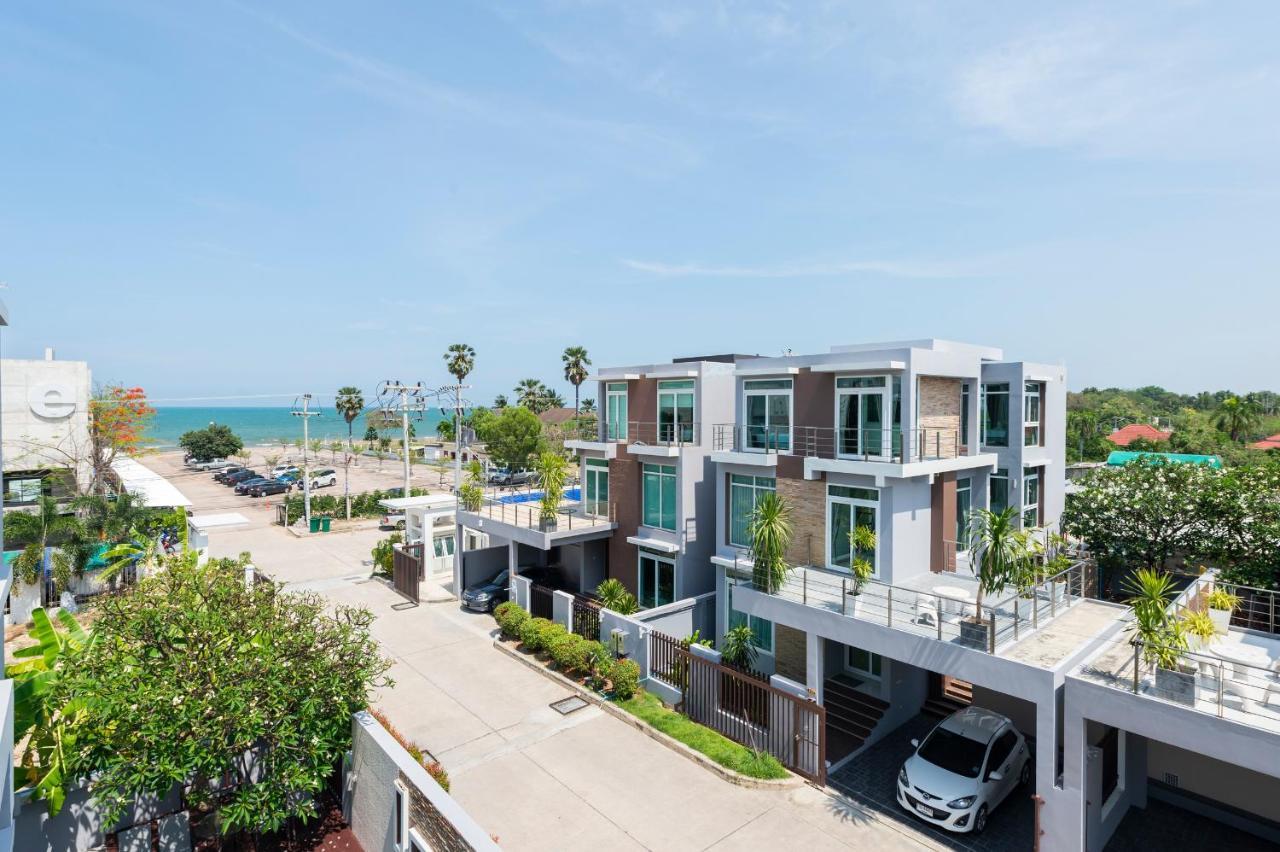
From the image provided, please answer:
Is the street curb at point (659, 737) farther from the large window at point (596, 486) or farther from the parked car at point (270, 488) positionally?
the parked car at point (270, 488)

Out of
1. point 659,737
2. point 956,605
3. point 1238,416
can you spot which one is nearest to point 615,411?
point 659,737

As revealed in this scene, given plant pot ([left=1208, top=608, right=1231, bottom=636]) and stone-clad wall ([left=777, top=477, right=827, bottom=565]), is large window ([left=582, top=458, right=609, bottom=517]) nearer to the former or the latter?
stone-clad wall ([left=777, top=477, right=827, bottom=565])

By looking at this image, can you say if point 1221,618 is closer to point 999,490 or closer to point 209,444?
point 999,490

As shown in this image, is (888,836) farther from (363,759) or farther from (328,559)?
(328,559)

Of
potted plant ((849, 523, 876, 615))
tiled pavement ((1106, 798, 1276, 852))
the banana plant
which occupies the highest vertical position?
potted plant ((849, 523, 876, 615))

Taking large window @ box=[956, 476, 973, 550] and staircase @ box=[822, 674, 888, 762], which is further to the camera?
large window @ box=[956, 476, 973, 550]

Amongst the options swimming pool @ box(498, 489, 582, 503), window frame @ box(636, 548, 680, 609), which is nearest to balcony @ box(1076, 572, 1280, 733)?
window frame @ box(636, 548, 680, 609)
